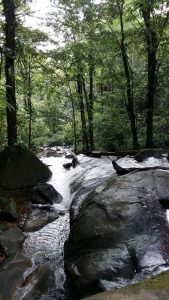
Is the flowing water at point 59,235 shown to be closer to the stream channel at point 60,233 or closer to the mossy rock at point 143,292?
the stream channel at point 60,233

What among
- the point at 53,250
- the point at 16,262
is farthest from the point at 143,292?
the point at 53,250

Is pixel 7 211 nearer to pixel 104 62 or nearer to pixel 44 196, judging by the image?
pixel 44 196

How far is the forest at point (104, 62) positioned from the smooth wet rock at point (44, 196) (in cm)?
260

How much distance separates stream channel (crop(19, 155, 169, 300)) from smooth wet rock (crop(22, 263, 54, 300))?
8 cm

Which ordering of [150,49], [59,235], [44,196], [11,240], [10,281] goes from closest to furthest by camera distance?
1. [10,281]
2. [11,240]
3. [59,235]
4. [44,196]
5. [150,49]

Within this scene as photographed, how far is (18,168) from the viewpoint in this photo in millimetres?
9609

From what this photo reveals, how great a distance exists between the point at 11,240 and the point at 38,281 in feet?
4.49

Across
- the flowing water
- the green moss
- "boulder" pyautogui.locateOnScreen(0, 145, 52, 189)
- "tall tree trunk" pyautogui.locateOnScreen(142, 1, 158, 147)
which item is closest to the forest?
"tall tree trunk" pyautogui.locateOnScreen(142, 1, 158, 147)

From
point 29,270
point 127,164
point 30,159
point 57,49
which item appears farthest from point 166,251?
point 57,49

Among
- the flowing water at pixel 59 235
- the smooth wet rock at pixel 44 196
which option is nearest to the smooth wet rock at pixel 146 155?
the flowing water at pixel 59 235

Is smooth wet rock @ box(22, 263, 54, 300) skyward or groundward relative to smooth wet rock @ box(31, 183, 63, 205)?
groundward

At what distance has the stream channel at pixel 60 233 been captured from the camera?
4480 millimetres

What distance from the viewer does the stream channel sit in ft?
14.7

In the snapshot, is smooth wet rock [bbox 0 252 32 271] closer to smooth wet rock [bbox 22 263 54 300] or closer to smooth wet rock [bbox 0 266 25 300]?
smooth wet rock [bbox 0 266 25 300]
